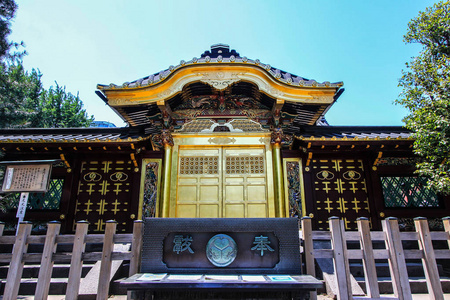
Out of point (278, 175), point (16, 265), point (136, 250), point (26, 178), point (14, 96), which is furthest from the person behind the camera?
point (14, 96)

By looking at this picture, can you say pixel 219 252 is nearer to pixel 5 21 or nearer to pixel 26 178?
pixel 26 178

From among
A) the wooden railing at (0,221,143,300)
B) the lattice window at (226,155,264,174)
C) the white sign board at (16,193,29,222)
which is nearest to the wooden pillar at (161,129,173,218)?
the lattice window at (226,155,264,174)

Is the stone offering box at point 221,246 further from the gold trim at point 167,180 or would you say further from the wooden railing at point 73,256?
the gold trim at point 167,180

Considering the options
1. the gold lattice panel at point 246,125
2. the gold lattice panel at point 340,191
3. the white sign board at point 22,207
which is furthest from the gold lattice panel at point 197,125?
the white sign board at point 22,207

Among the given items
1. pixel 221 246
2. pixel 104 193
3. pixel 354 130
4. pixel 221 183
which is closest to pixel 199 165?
pixel 221 183

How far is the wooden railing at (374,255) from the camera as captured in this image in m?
3.86

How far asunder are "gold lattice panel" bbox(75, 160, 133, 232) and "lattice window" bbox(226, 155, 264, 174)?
3104 mm

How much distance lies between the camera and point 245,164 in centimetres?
863

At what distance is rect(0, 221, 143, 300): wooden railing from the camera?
3.97 metres

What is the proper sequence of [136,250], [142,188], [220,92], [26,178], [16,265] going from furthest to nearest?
1. [220,92]
2. [142,188]
3. [26,178]
4. [16,265]
5. [136,250]

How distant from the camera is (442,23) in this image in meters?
7.12

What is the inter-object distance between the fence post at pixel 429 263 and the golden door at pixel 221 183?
424 centimetres

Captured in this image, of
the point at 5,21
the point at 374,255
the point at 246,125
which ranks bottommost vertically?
the point at 374,255

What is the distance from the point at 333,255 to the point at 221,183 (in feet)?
15.6
